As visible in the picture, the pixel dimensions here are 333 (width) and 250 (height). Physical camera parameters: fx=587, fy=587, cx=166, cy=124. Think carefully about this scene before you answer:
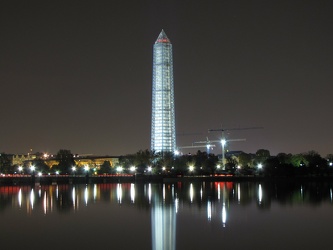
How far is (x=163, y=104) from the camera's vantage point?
5236 inches

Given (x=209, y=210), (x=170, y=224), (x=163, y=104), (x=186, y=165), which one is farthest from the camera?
(x=163, y=104)

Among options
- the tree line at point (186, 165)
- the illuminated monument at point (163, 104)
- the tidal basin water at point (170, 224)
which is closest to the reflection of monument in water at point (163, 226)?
the tidal basin water at point (170, 224)

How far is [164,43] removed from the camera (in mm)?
135500

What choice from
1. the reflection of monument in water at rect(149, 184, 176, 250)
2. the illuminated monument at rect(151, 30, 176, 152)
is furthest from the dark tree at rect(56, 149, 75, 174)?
the reflection of monument in water at rect(149, 184, 176, 250)

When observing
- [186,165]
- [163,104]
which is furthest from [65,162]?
[163,104]

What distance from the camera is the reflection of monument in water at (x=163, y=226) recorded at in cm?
2117

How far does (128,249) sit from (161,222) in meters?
6.87

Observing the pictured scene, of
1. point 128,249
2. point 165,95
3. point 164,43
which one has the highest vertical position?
point 164,43

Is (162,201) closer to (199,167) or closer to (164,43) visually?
(199,167)

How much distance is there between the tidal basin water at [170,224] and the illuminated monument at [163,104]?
308 feet

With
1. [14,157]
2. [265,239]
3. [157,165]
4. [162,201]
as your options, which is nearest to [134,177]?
[157,165]

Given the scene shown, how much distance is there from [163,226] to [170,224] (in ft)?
1.98

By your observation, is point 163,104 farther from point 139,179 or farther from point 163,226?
point 163,226

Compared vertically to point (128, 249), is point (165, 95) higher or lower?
higher
